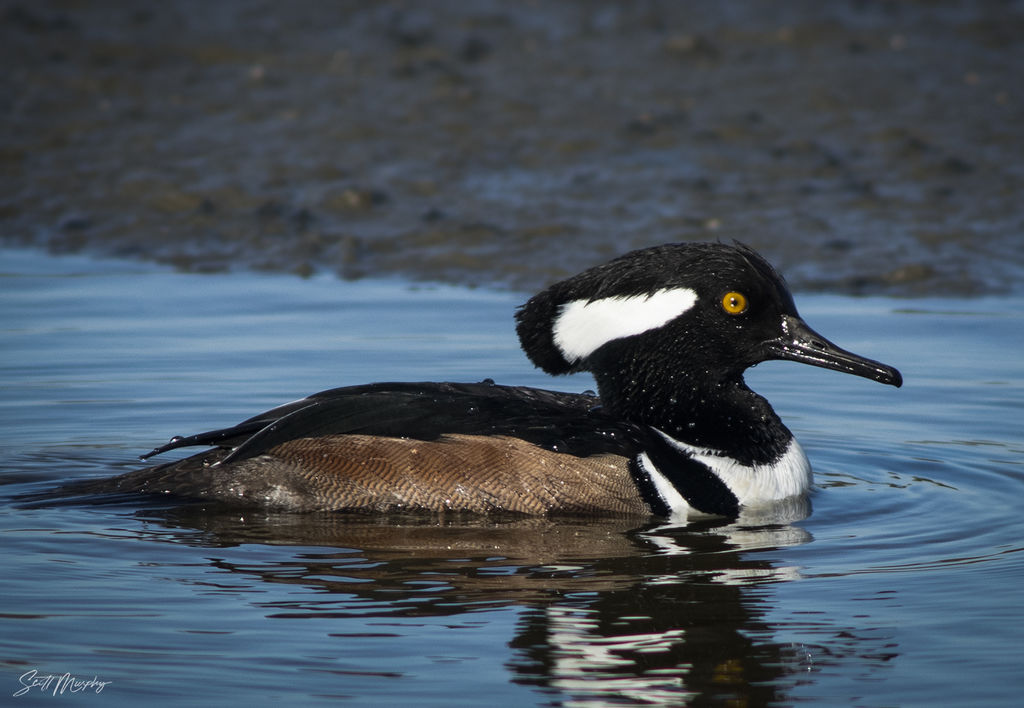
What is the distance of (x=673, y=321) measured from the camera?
7.12 m

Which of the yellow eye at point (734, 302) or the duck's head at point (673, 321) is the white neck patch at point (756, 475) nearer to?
the duck's head at point (673, 321)

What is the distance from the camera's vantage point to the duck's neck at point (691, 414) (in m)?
7.20

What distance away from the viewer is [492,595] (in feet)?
19.0

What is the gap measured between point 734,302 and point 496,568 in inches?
70.8

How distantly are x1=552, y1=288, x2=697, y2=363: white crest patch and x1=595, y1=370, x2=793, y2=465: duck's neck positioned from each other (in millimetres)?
205

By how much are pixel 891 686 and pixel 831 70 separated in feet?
35.5

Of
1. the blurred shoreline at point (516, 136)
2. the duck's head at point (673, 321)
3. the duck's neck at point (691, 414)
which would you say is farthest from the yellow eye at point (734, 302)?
the blurred shoreline at point (516, 136)

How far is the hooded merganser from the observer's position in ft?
22.2

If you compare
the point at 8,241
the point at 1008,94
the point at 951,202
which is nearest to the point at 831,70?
the point at 1008,94

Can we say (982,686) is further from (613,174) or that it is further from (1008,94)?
(1008,94)

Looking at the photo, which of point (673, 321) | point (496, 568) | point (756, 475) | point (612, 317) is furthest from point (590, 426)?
point (496, 568)

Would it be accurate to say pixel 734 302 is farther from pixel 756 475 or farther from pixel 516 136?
pixel 516 136

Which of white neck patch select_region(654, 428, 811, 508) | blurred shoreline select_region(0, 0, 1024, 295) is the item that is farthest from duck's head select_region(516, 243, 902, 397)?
blurred shoreline select_region(0, 0, 1024, 295)

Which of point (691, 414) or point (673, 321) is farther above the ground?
point (673, 321)
